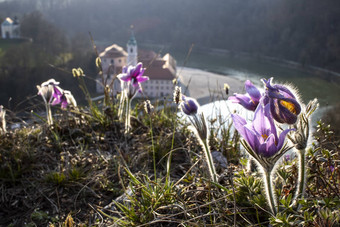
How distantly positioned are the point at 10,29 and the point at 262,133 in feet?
116

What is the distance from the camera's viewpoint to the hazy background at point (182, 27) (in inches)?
1033

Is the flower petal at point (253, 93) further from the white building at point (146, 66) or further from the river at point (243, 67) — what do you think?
the river at point (243, 67)

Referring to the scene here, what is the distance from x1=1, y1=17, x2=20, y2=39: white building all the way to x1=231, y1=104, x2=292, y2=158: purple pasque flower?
112ft

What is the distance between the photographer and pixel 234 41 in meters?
43.2

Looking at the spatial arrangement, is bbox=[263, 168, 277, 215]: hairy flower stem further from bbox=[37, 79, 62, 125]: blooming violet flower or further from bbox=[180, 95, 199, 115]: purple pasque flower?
bbox=[37, 79, 62, 125]: blooming violet flower

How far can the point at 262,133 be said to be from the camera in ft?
3.06

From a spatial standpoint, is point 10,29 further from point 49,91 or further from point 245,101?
point 245,101

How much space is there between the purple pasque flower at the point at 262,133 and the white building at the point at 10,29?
112ft

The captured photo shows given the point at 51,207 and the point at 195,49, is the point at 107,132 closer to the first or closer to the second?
the point at 51,207

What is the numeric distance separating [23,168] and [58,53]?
25.0 meters

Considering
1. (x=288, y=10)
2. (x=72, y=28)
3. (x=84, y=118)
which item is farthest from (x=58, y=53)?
(x=288, y=10)

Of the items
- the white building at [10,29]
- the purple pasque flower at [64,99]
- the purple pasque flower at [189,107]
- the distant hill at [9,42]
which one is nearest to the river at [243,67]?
the distant hill at [9,42]

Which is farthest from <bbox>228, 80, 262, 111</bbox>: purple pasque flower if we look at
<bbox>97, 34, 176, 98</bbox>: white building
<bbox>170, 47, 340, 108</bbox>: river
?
<bbox>170, 47, 340, 108</bbox>: river

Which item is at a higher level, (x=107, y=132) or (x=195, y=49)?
(x=107, y=132)
